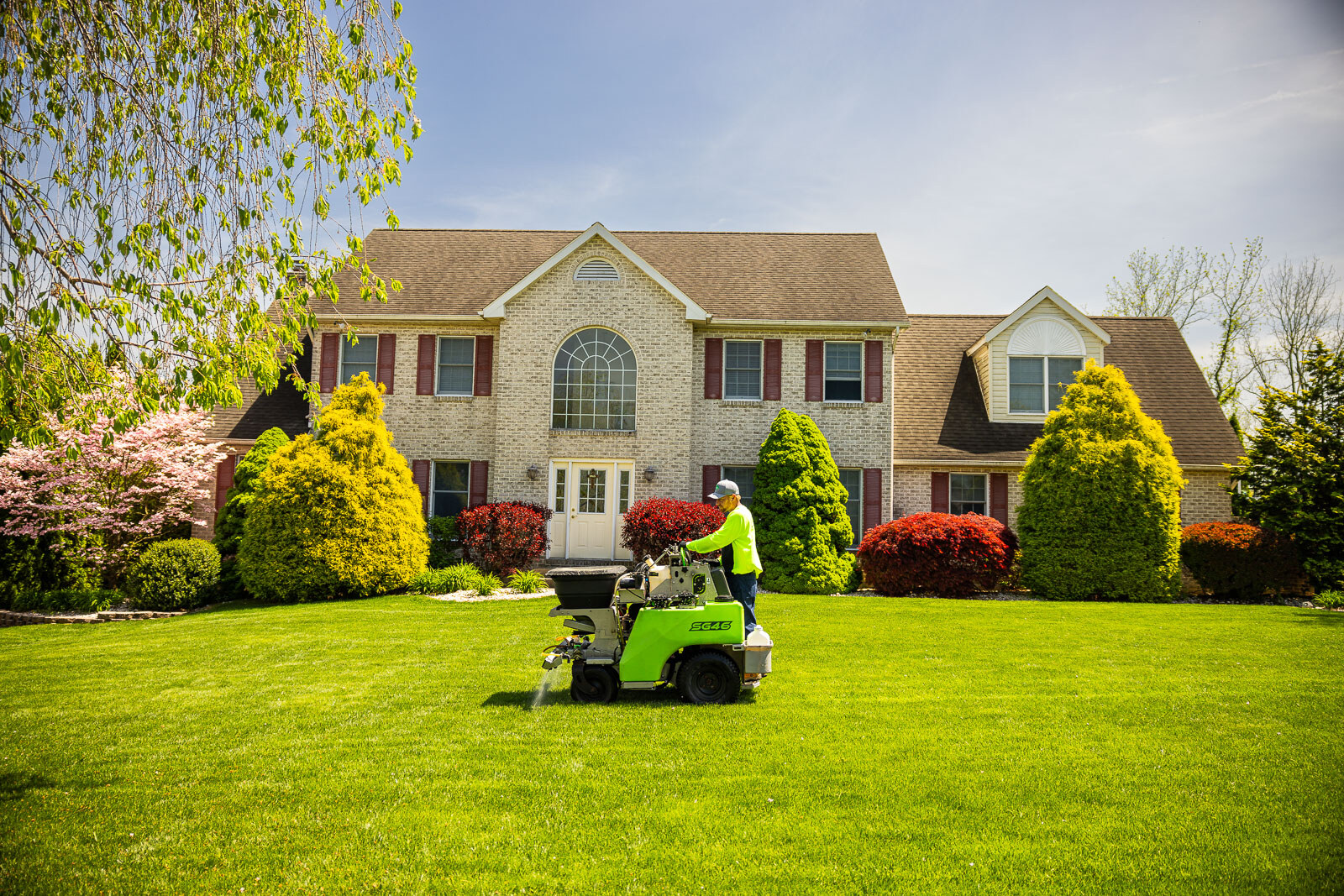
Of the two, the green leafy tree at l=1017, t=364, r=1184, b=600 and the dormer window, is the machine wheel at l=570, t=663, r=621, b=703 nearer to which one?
the green leafy tree at l=1017, t=364, r=1184, b=600

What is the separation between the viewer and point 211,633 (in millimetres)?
11906

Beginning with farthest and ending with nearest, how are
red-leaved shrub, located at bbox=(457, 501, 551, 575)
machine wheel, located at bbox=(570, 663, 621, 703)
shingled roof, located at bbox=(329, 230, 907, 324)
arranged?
shingled roof, located at bbox=(329, 230, 907, 324) < red-leaved shrub, located at bbox=(457, 501, 551, 575) < machine wheel, located at bbox=(570, 663, 621, 703)

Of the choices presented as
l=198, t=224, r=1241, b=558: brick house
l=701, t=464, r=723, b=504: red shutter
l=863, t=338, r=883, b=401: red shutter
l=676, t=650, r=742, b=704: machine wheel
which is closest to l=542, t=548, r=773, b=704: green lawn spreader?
l=676, t=650, r=742, b=704: machine wheel

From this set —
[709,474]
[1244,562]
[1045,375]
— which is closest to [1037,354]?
[1045,375]

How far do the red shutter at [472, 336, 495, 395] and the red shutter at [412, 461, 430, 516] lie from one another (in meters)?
2.09

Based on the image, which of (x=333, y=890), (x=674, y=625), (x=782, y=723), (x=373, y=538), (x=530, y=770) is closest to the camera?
(x=333, y=890)

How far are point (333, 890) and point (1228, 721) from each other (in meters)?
6.78

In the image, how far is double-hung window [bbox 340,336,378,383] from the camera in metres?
19.7

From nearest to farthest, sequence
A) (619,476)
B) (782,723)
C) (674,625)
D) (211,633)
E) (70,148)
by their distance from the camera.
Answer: (70,148)
(782,723)
(674,625)
(211,633)
(619,476)

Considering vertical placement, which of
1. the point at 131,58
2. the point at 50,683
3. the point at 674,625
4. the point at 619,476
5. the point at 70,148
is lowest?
the point at 50,683

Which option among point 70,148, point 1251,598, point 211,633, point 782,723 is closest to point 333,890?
point 782,723

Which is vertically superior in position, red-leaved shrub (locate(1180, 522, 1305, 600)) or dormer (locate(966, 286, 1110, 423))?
dormer (locate(966, 286, 1110, 423))

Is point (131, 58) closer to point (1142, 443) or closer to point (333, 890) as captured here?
point (333, 890)

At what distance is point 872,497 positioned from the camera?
19.0 m
